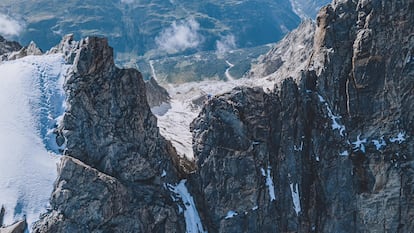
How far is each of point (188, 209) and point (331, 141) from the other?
27776 millimetres

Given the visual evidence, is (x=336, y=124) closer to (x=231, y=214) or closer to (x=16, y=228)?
(x=231, y=214)

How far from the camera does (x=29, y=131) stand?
85250 millimetres

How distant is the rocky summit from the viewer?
86.2 m

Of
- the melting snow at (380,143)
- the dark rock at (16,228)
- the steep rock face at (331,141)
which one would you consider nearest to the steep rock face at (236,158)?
the steep rock face at (331,141)

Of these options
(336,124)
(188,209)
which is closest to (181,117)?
(188,209)

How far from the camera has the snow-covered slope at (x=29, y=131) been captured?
77188 millimetres

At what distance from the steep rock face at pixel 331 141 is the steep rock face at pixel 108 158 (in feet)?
27.9

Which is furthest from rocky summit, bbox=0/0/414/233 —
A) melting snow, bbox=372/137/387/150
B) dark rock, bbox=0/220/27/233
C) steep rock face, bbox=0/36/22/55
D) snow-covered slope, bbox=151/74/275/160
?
steep rock face, bbox=0/36/22/55

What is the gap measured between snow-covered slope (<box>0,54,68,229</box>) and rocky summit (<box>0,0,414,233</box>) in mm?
2761

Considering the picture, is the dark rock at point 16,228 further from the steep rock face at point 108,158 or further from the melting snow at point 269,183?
the melting snow at point 269,183

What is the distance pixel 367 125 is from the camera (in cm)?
8869

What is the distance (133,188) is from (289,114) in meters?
30.6

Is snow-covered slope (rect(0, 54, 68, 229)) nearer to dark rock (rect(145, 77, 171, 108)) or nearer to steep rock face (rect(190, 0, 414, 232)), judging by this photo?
steep rock face (rect(190, 0, 414, 232))

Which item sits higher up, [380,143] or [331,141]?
[331,141]
